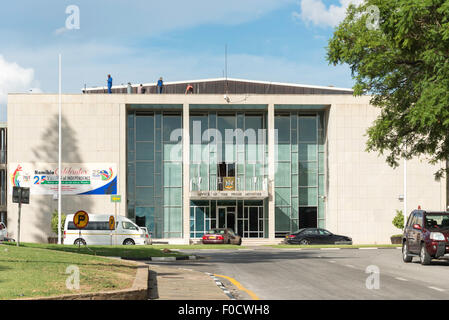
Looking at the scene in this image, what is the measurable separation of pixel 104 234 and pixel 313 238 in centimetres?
1431

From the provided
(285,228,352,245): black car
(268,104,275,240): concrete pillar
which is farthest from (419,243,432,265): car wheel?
(268,104,275,240): concrete pillar

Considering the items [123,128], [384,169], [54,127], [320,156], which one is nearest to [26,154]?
[54,127]

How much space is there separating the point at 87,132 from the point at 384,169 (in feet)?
77.1

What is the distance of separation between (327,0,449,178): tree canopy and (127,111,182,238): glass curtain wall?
2760 cm

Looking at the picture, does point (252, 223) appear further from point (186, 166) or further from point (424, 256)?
point (424, 256)

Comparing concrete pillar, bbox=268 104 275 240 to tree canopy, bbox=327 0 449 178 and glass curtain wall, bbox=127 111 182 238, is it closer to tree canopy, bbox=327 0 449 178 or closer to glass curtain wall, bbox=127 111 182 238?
glass curtain wall, bbox=127 111 182 238

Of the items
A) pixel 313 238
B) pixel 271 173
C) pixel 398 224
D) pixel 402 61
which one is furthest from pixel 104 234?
pixel 402 61

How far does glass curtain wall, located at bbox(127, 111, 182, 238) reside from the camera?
55906 millimetres

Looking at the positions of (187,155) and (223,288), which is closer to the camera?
(223,288)

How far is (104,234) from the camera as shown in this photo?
145ft

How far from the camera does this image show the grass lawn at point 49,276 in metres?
11.1

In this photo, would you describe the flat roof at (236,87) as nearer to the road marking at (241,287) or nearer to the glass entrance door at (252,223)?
the glass entrance door at (252,223)

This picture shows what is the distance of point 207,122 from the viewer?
187 feet

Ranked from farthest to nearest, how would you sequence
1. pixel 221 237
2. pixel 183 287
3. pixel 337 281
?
pixel 221 237, pixel 337 281, pixel 183 287
